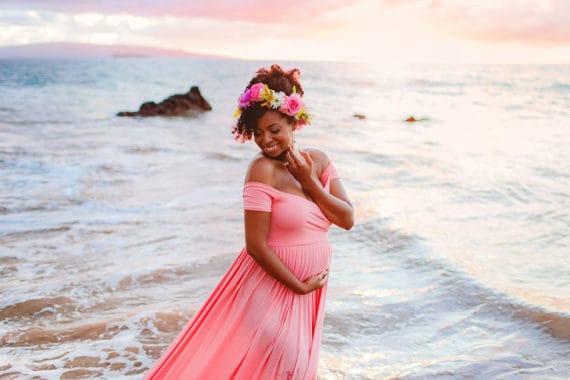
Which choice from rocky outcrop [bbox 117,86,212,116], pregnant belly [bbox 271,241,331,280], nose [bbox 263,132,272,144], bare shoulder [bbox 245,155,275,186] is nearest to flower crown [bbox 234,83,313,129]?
nose [bbox 263,132,272,144]

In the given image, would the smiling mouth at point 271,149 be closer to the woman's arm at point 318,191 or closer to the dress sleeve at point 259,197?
the woman's arm at point 318,191

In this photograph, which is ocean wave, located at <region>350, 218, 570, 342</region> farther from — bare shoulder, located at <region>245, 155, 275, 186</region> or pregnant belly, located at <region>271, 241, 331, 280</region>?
bare shoulder, located at <region>245, 155, 275, 186</region>

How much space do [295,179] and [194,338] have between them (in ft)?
3.51

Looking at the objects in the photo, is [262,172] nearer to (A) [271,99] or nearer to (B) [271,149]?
(B) [271,149]

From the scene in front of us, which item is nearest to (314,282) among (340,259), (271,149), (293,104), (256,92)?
(271,149)

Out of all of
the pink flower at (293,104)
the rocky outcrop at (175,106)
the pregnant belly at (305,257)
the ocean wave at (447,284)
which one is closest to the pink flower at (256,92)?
the pink flower at (293,104)

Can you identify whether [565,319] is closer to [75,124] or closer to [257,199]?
[257,199]

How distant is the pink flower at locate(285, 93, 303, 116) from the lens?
284 cm

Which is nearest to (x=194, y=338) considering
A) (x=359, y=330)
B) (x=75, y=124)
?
(x=359, y=330)

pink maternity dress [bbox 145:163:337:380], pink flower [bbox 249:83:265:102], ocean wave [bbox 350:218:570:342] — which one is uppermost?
pink flower [bbox 249:83:265:102]

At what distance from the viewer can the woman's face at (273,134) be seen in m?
2.88

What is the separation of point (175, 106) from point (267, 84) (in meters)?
27.6

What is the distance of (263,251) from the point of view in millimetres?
2836

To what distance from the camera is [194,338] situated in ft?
10.1
